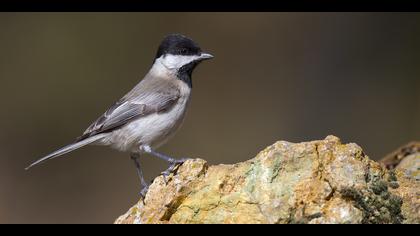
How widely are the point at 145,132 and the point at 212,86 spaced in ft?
21.8

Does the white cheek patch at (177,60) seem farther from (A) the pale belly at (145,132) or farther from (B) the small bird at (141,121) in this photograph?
(A) the pale belly at (145,132)

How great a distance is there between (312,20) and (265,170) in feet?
30.7

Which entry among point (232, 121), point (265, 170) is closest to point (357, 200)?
point (265, 170)

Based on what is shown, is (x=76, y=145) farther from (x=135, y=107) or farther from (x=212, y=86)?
(x=212, y=86)

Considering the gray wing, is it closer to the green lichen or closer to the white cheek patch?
the white cheek patch

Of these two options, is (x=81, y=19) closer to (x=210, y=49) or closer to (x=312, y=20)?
(x=210, y=49)

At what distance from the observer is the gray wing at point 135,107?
18.4ft

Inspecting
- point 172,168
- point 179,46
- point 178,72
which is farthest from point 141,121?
point 172,168

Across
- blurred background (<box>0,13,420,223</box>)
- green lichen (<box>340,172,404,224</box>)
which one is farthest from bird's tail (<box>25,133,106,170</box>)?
blurred background (<box>0,13,420,223</box>)

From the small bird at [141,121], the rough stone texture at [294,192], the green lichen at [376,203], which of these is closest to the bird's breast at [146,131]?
the small bird at [141,121]

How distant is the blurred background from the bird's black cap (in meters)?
4.79

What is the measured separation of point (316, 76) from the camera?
12.0 meters

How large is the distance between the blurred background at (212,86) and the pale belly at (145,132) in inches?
197

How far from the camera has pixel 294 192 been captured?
3541mm
